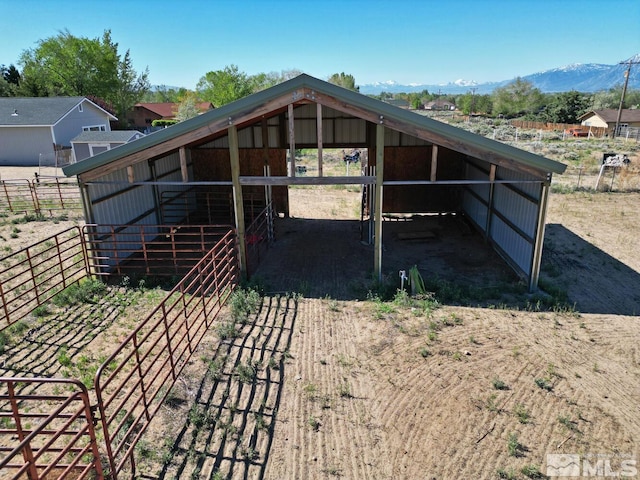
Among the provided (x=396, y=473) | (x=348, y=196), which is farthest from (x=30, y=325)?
(x=348, y=196)

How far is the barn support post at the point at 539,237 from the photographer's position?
9625 millimetres

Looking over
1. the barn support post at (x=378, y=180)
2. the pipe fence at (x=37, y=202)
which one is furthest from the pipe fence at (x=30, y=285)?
the barn support post at (x=378, y=180)

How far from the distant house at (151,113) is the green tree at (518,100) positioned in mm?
59550

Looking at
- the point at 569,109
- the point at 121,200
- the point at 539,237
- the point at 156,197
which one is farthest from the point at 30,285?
the point at 569,109

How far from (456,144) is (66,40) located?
57.0m

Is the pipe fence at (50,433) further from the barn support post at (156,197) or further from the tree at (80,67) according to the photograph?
the tree at (80,67)

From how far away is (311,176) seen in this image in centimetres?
1342

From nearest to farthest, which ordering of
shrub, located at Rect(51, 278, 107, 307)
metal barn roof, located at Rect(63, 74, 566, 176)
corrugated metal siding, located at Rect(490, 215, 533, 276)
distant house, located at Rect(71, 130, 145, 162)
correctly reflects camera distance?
metal barn roof, located at Rect(63, 74, 566, 176)
shrub, located at Rect(51, 278, 107, 307)
corrugated metal siding, located at Rect(490, 215, 533, 276)
distant house, located at Rect(71, 130, 145, 162)

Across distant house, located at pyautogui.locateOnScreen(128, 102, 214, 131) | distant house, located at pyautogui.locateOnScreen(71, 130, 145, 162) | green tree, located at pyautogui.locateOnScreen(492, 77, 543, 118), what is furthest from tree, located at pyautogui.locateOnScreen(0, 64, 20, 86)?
green tree, located at pyautogui.locateOnScreen(492, 77, 543, 118)

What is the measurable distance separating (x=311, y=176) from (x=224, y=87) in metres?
59.1

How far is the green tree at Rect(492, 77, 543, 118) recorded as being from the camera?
86375 mm

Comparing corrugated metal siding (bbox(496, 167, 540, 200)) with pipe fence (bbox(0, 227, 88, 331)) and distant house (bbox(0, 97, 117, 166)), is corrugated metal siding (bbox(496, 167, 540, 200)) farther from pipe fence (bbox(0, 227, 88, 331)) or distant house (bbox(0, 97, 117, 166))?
distant house (bbox(0, 97, 117, 166))

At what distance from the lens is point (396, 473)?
5227 mm

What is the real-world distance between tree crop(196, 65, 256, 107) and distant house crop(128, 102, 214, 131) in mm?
2702
